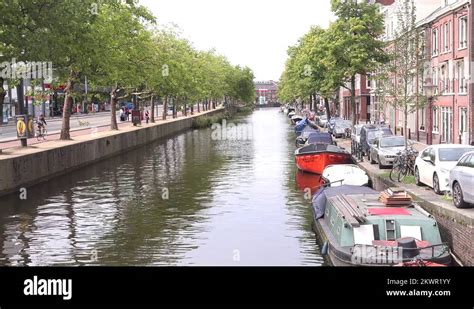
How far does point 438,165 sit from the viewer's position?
79.6 ft

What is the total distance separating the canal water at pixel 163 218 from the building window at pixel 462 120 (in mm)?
11858

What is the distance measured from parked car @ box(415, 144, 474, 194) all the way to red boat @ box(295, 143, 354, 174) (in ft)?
42.3

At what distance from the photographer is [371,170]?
113ft

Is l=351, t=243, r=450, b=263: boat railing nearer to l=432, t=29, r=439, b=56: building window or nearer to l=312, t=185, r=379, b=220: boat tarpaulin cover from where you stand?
l=312, t=185, r=379, b=220: boat tarpaulin cover

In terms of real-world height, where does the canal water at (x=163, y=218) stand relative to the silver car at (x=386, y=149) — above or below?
below

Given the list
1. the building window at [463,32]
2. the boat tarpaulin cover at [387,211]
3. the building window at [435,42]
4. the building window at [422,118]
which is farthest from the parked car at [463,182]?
the building window at [422,118]

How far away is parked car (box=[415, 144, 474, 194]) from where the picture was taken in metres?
23.7

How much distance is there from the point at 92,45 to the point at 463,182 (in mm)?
25472

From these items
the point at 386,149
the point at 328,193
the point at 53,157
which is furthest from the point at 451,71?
the point at 328,193

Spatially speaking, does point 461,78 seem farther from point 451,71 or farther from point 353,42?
point 353,42

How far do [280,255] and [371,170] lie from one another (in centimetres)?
1448

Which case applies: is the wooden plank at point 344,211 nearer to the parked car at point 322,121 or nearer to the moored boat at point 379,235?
the moored boat at point 379,235

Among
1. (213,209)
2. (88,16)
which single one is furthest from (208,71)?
(213,209)

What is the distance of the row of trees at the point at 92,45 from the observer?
32531 mm
